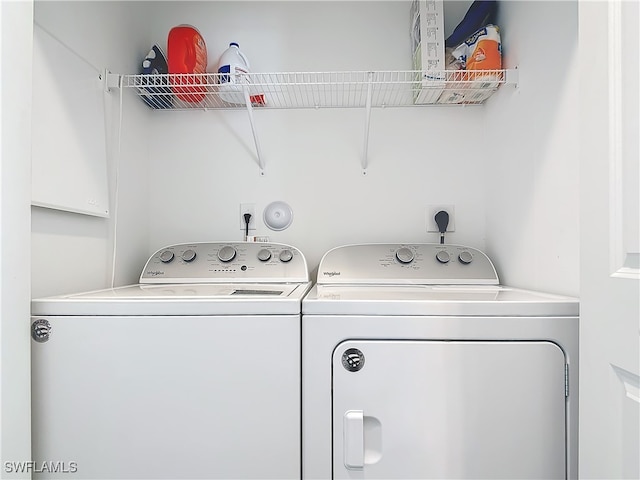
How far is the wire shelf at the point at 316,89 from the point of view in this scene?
1.68 m

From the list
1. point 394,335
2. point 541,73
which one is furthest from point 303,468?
point 541,73

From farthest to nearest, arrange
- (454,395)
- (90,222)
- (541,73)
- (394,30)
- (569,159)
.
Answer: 1. (394,30)
2. (90,222)
3. (541,73)
4. (569,159)
5. (454,395)

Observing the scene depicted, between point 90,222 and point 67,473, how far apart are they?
796 mm

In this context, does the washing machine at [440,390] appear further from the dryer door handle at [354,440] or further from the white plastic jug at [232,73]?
the white plastic jug at [232,73]

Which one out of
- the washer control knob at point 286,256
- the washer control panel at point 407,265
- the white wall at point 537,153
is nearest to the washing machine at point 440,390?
the white wall at point 537,153

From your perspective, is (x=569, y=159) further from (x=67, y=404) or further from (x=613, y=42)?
(x=67, y=404)

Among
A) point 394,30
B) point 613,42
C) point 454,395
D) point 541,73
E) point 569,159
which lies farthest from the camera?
point 394,30

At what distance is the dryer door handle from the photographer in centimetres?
104

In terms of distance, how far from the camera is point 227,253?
1781mm

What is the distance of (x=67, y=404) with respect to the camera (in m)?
1.09

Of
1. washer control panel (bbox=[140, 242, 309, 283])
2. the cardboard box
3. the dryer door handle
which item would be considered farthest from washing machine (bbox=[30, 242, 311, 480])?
the cardboard box

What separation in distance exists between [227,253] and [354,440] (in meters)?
0.97

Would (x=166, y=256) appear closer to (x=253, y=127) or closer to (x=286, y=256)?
(x=286, y=256)

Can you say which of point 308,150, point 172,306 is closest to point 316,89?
point 308,150
